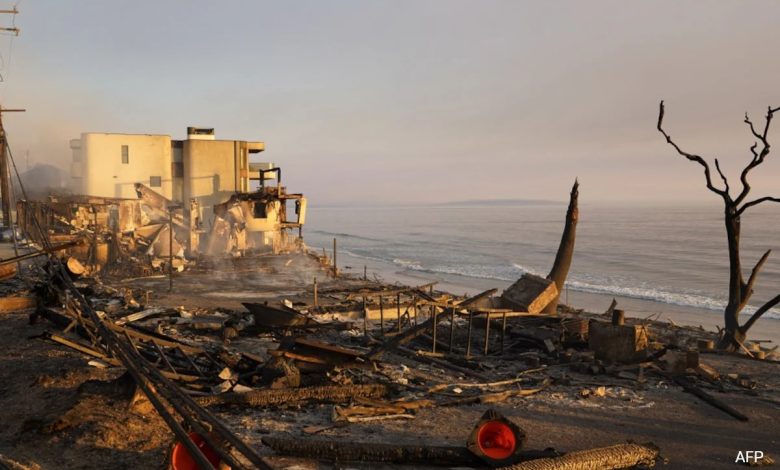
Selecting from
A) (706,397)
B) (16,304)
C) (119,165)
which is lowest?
(706,397)

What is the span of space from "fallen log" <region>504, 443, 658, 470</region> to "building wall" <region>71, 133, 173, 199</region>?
53597mm

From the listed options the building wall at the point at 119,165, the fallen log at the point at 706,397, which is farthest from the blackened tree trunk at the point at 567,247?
the building wall at the point at 119,165

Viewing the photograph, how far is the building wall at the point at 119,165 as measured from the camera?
175 feet

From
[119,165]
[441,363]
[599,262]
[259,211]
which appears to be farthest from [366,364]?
[599,262]

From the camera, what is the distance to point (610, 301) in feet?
136

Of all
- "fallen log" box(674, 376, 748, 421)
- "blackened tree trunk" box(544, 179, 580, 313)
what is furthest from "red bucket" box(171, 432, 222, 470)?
"blackened tree trunk" box(544, 179, 580, 313)

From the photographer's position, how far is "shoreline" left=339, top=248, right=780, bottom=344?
3231 cm

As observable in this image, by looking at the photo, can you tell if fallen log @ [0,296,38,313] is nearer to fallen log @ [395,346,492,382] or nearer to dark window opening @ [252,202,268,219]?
fallen log @ [395,346,492,382]

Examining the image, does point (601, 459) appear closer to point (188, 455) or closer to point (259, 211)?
point (188, 455)

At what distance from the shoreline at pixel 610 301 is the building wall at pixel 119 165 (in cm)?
2135

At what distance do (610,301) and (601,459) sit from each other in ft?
118

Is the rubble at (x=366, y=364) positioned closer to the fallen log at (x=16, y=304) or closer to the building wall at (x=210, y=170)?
the fallen log at (x=16, y=304)

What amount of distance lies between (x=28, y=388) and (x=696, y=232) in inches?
4657

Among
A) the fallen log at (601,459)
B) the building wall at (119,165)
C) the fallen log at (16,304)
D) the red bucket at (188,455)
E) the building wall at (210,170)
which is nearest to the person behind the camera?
the red bucket at (188,455)
